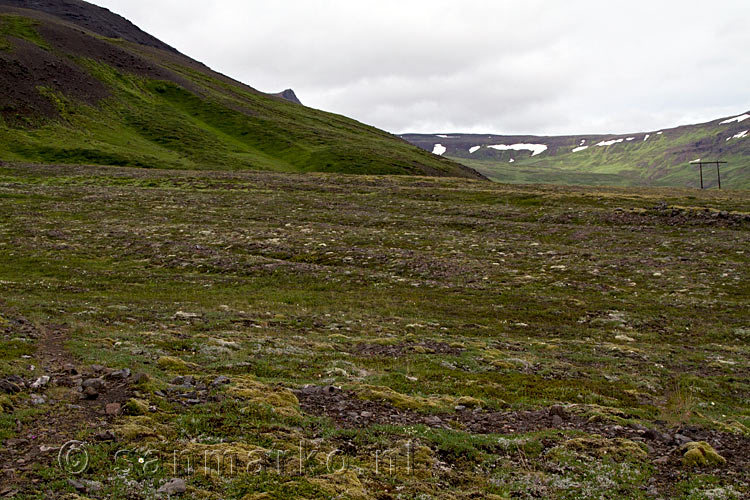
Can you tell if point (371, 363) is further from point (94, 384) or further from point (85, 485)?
point (85, 485)

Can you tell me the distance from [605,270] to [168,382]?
33.7m

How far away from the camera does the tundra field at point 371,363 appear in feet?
33.7

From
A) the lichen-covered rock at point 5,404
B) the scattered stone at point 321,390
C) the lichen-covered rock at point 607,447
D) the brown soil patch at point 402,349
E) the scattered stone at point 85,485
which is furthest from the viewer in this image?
the brown soil patch at point 402,349

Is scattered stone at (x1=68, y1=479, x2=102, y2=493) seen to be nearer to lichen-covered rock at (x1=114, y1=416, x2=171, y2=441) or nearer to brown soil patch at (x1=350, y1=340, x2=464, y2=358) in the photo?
lichen-covered rock at (x1=114, y1=416, x2=171, y2=441)

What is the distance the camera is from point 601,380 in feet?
58.9

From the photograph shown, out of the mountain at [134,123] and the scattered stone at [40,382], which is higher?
the mountain at [134,123]

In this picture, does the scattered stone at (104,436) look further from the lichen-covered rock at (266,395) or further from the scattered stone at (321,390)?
the scattered stone at (321,390)

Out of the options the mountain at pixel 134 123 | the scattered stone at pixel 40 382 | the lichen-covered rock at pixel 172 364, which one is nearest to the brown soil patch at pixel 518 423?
the lichen-covered rock at pixel 172 364

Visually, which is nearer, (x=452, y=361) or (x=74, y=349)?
(x=74, y=349)

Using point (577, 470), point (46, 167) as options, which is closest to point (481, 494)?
point (577, 470)

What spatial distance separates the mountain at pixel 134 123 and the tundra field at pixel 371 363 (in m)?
80.3

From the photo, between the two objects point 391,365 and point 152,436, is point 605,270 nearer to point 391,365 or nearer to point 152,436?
point 391,365

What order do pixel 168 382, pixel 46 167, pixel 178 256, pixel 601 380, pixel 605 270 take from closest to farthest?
pixel 168 382 → pixel 601 380 → pixel 605 270 → pixel 178 256 → pixel 46 167

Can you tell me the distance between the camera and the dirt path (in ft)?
29.6
